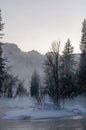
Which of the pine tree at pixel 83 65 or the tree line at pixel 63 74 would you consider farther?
the pine tree at pixel 83 65

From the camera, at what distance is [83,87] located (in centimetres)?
6544

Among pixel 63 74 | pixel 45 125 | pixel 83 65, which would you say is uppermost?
pixel 83 65

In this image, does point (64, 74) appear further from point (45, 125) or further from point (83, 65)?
point (45, 125)

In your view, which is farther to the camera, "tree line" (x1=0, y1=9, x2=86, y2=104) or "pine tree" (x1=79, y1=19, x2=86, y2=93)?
"pine tree" (x1=79, y1=19, x2=86, y2=93)

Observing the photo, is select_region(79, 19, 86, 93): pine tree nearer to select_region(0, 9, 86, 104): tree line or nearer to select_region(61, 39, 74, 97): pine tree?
select_region(0, 9, 86, 104): tree line

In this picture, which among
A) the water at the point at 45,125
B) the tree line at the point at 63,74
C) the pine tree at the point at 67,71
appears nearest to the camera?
the water at the point at 45,125

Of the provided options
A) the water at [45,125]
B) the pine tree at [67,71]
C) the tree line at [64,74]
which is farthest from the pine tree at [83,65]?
the water at [45,125]

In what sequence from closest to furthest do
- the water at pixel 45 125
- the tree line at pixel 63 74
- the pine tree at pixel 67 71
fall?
the water at pixel 45 125 → the tree line at pixel 63 74 → the pine tree at pixel 67 71

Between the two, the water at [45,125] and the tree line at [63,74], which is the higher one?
the tree line at [63,74]

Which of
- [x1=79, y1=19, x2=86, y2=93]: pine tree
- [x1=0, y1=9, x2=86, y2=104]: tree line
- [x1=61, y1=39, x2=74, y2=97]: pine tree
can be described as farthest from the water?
[x1=79, y1=19, x2=86, y2=93]: pine tree

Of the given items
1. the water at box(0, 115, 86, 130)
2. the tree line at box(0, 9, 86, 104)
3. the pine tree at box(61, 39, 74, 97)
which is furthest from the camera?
the pine tree at box(61, 39, 74, 97)

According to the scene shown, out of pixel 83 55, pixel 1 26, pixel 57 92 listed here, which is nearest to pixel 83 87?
pixel 83 55

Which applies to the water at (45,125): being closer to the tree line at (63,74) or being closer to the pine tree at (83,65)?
the tree line at (63,74)

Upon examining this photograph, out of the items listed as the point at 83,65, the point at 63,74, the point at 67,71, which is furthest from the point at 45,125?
the point at 67,71
